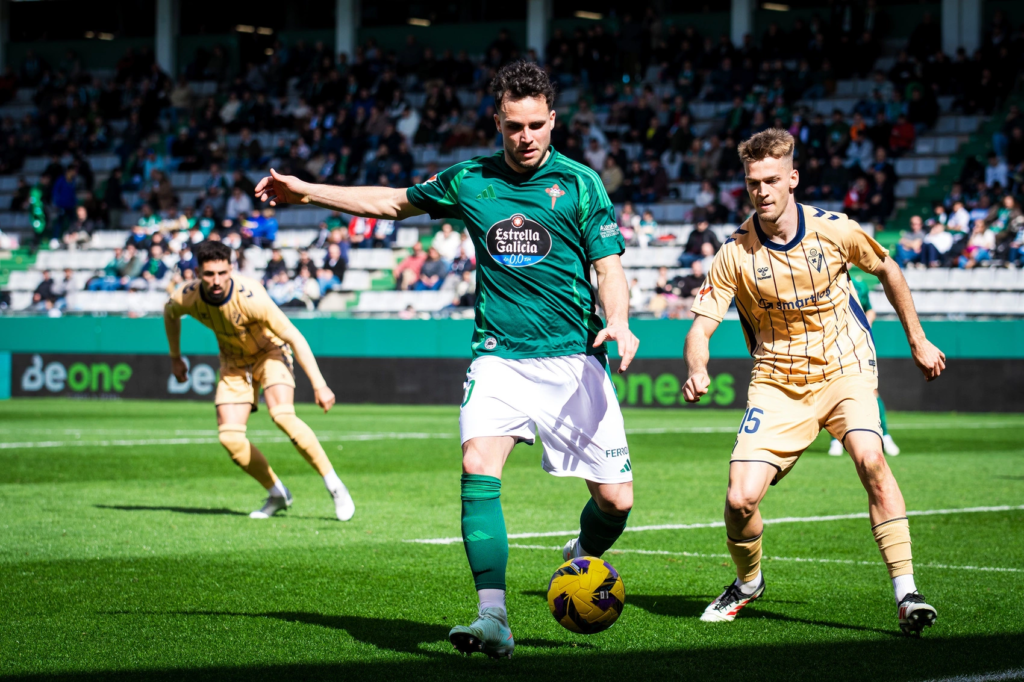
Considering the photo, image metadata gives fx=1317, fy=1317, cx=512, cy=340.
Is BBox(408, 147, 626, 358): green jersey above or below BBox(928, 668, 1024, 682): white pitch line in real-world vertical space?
above

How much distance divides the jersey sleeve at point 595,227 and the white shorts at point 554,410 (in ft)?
1.51

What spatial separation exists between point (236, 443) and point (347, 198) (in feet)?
14.8

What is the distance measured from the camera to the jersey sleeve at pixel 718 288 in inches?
239

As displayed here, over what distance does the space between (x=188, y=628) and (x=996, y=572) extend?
4408 mm

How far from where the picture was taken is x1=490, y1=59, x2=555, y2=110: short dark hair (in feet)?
17.5

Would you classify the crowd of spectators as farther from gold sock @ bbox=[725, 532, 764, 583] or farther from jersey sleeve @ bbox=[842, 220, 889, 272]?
gold sock @ bbox=[725, 532, 764, 583]

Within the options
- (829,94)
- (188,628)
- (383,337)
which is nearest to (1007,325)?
(829,94)

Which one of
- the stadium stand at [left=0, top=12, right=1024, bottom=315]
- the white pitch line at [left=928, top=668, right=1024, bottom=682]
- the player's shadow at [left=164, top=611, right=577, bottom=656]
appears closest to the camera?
the white pitch line at [left=928, top=668, right=1024, bottom=682]

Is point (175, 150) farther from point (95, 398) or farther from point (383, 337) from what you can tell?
point (383, 337)

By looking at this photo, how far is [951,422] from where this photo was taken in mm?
Result: 20125

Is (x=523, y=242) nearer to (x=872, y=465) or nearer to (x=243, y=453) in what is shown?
(x=872, y=465)

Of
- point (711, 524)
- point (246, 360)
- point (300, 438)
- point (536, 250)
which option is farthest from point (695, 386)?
point (246, 360)

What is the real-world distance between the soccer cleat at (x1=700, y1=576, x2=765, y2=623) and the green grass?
0.29ft

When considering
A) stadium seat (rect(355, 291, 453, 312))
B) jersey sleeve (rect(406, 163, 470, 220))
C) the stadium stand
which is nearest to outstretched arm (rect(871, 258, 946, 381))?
jersey sleeve (rect(406, 163, 470, 220))
